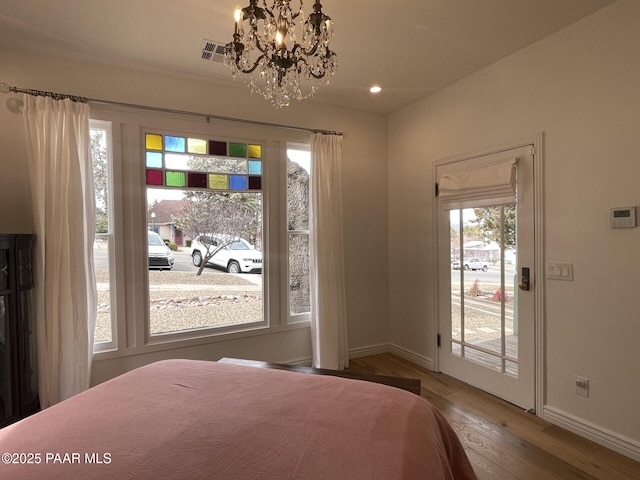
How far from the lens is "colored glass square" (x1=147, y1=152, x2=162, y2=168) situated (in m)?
2.71

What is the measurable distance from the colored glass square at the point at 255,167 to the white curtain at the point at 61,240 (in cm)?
125

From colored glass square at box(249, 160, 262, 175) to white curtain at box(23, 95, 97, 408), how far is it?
1.25m

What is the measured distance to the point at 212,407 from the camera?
1.21 m

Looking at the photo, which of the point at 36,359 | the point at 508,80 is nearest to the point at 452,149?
the point at 508,80

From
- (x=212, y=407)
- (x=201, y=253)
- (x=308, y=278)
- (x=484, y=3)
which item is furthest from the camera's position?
(x=308, y=278)

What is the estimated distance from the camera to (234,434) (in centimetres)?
104

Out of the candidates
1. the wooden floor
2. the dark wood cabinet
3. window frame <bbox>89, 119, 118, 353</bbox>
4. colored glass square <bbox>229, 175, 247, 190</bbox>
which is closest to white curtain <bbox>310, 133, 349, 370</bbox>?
colored glass square <bbox>229, 175, 247, 190</bbox>

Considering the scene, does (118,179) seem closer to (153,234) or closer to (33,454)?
(153,234)

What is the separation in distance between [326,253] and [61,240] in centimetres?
206

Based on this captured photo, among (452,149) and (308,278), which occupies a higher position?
(452,149)

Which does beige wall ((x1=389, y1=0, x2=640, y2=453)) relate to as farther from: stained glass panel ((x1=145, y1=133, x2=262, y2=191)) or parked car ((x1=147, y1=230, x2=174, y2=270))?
parked car ((x1=147, y1=230, x2=174, y2=270))

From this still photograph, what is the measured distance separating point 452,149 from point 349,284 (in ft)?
5.44

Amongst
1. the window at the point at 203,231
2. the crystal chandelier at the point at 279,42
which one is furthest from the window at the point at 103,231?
the crystal chandelier at the point at 279,42

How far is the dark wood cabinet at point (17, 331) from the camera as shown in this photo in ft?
6.50
